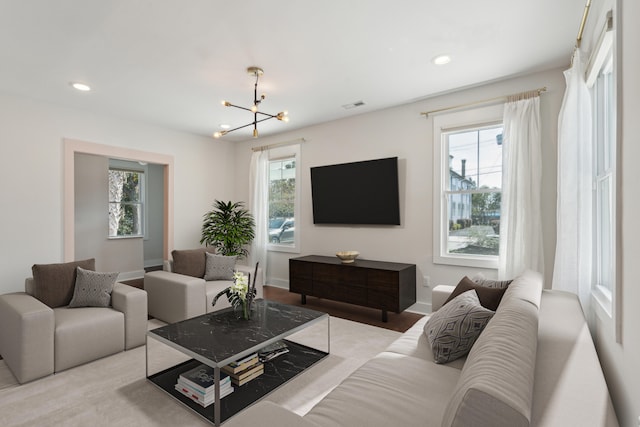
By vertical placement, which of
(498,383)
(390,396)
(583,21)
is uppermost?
(583,21)

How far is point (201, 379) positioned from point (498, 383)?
1984mm

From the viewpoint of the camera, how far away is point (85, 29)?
2.46 meters

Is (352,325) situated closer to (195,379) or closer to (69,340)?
(195,379)

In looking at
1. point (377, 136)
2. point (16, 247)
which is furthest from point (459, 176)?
point (16, 247)

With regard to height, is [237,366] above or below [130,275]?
above

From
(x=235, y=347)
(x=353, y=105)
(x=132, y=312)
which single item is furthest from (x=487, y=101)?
(x=132, y=312)

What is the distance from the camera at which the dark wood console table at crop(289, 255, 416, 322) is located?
12.3ft

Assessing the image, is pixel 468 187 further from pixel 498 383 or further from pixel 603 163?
pixel 498 383

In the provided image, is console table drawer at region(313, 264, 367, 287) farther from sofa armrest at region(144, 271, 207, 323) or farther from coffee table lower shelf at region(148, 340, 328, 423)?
sofa armrest at region(144, 271, 207, 323)

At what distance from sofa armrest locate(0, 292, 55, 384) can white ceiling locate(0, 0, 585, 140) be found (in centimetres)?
213

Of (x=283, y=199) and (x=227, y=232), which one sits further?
(x=283, y=199)

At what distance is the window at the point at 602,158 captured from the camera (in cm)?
188

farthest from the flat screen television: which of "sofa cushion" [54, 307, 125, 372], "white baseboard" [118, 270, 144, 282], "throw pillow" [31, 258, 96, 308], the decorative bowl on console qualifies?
"white baseboard" [118, 270, 144, 282]

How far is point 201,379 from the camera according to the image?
2193 millimetres
